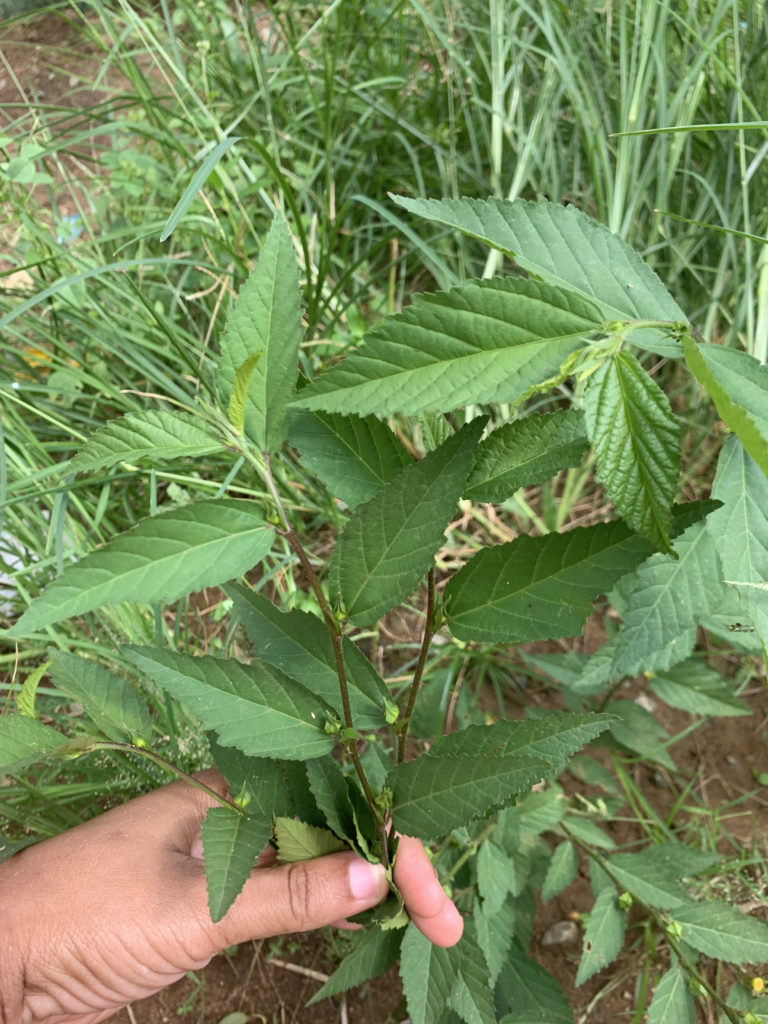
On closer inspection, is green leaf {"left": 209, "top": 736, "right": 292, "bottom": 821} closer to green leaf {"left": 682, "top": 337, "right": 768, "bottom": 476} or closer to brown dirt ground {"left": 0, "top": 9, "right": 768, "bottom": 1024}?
green leaf {"left": 682, "top": 337, "right": 768, "bottom": 476}

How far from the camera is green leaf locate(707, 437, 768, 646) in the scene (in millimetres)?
732

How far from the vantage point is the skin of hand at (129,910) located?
1012 millimetres

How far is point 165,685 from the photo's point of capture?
704 mm

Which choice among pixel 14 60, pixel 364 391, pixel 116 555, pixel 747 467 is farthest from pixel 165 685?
pixel 14 60

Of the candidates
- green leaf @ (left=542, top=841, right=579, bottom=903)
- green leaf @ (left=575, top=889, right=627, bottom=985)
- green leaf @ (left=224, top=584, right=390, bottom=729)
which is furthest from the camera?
green leaf @ (left=542, top=841, right=579, bottom=903)

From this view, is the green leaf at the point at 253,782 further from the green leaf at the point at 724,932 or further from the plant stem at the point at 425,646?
the green leaf at the point at 724,932

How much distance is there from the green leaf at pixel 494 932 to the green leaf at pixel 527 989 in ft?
0.43

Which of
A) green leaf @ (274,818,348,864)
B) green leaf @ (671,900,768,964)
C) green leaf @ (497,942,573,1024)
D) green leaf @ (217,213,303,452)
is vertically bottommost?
green leaf @ (497,942,573,1024)

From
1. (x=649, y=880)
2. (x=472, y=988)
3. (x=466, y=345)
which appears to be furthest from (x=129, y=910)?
(x=466, y=345)

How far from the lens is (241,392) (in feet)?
2.13

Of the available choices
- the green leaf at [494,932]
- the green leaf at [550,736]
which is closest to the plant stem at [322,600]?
the green leaf at [550,736]

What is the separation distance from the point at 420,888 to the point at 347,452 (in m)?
0.59

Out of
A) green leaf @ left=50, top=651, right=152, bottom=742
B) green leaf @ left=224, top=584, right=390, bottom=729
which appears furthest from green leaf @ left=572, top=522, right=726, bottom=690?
green leaf @ left=50, top=651, right=152, bottom=742

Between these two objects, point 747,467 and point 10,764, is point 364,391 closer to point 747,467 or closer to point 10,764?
point 747,467
